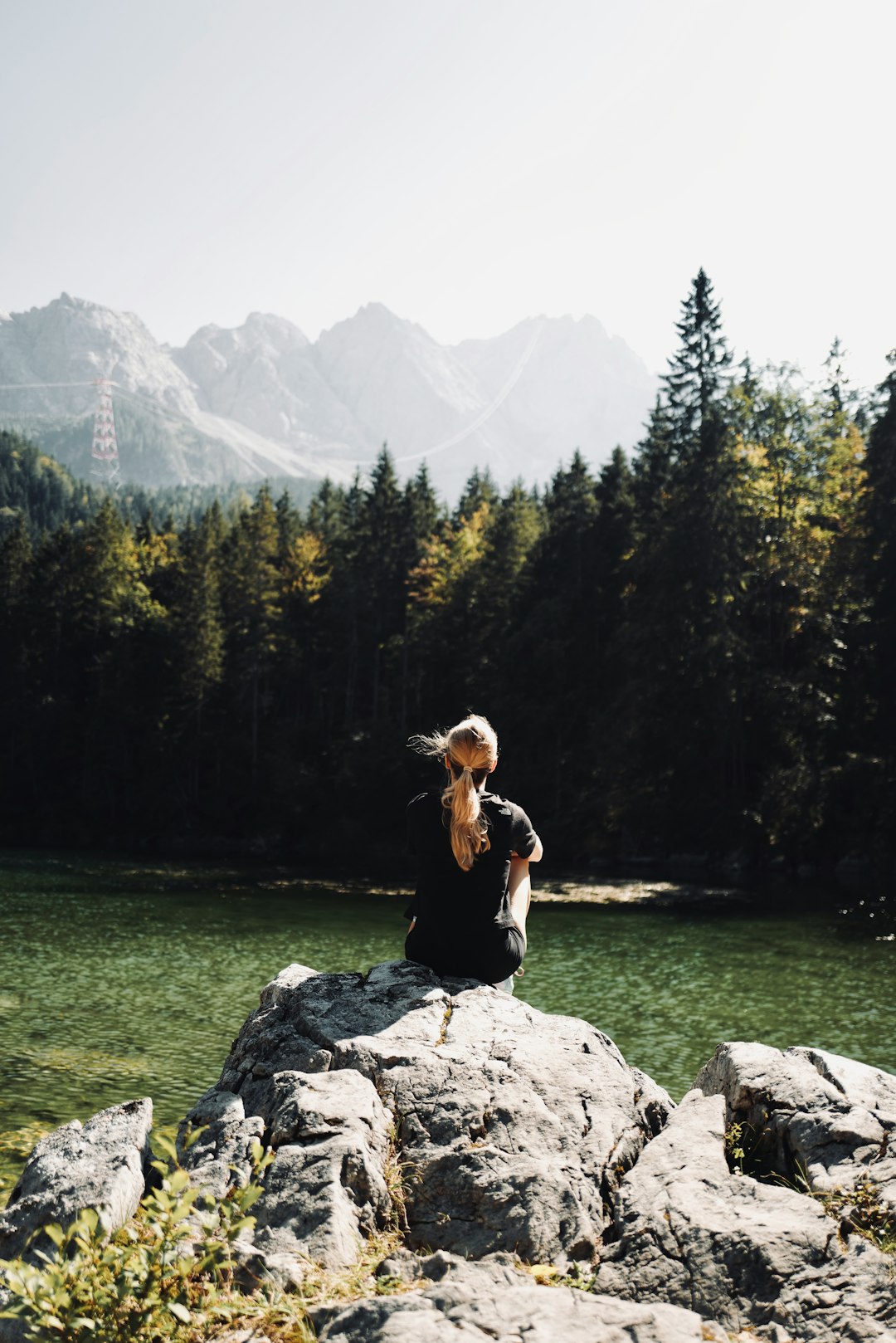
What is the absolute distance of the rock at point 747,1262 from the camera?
418cm

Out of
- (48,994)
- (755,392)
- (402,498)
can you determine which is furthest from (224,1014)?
(402,498)

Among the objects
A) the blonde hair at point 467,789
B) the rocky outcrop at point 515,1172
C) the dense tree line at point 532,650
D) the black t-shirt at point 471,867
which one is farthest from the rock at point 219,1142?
the dense tree line at point 532,650

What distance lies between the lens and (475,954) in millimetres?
6488

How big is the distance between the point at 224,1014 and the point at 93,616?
51753 millimetres

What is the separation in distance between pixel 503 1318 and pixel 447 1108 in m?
1.59

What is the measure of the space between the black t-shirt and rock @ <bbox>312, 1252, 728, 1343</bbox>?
245cm

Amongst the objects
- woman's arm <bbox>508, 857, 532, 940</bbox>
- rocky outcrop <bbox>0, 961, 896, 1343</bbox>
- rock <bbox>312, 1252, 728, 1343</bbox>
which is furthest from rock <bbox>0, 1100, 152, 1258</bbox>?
woman's arm <bbox>508, 857, 532, 940</bbox>

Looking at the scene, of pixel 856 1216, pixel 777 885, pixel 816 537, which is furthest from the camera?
pixel 816 537

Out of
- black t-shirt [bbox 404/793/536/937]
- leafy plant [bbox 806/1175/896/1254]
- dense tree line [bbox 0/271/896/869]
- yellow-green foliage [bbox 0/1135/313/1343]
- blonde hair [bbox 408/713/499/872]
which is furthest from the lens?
dense tree line [bbox 0/271/896/869]

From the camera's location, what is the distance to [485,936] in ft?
21.2

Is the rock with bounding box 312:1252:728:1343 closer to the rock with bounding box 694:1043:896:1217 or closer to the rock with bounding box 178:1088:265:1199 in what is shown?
the rock with bounding box 178:1088:265:1199

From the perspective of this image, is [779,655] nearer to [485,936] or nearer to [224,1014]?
[224,1014]

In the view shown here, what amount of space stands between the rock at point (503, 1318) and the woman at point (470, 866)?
7.90ft

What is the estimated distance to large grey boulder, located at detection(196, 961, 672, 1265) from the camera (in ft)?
15.6
